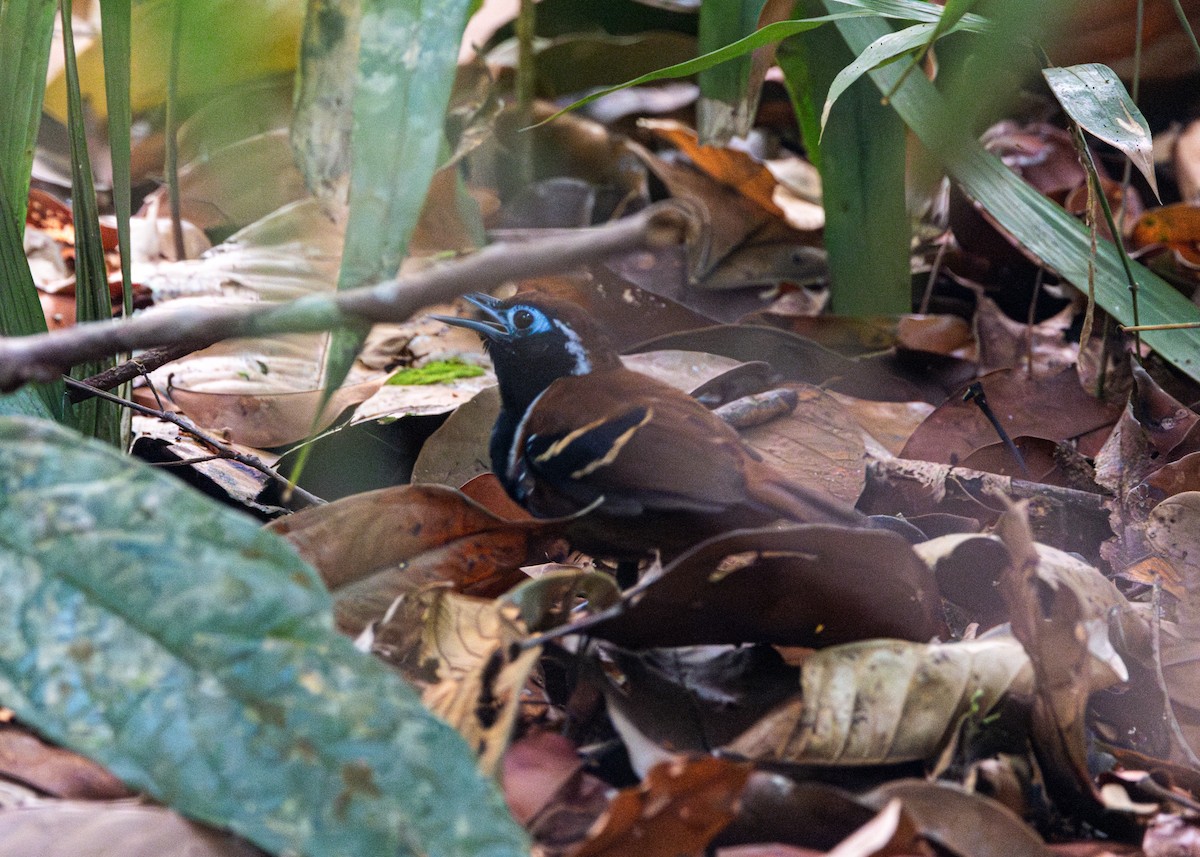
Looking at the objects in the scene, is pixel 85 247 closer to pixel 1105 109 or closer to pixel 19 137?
pixel 19 137

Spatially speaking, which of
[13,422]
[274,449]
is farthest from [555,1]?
[13,422]

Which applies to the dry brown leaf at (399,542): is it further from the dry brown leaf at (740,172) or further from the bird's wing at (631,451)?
the dry brown leaf at (740,172)

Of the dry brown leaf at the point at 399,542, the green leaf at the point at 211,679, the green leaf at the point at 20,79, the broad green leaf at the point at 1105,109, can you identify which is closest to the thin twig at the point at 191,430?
the green leaf at the point at 20,79

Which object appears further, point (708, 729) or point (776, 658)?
point (776, 658)

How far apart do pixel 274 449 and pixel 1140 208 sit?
3.53 meters

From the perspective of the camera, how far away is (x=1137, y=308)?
2760 millimetres

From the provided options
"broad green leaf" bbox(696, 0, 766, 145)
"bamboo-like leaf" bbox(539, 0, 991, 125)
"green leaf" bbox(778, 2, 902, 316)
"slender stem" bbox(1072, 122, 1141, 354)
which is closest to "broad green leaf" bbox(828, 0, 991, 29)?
"bamboo-like leaf" bbox(539, 0, 991, 125)

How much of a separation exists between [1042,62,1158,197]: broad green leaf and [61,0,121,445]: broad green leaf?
78.8 inches

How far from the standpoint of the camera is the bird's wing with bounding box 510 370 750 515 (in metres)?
1.97

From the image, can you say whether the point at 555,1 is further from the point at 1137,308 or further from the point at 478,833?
the point at 478,833

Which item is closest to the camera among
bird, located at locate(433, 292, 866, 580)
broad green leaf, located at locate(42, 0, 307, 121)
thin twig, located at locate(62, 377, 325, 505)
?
bird, located at locate(433, 292, 866, 580)

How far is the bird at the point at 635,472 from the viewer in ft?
6.40

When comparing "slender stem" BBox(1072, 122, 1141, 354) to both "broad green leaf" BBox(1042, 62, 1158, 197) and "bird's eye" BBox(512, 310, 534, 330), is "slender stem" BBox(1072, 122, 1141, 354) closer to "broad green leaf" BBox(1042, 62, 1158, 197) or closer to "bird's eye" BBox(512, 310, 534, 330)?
"broad green leaf" BBox(1042, 62, 1158, 197)

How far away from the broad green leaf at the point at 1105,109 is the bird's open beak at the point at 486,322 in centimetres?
130
